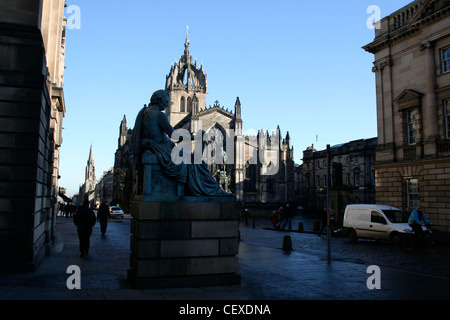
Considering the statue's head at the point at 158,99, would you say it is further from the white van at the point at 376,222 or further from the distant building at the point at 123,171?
the distant building at the point at 123,171

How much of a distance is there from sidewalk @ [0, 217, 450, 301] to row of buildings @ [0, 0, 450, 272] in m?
1.30

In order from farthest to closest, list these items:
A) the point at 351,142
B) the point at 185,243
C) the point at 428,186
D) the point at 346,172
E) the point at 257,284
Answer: the point at 351,142 → the point at 346,172 → the point at 428,186 → the point at 257,284 → the point at 185,243

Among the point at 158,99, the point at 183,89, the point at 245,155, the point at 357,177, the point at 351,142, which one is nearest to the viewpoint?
the point at 158,99

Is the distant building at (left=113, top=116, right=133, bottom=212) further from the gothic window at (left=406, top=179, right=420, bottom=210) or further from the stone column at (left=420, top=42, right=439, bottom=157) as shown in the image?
the stone column at (left=420, top=42, right=439, bottom=157)

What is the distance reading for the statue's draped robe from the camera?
22.8 feet

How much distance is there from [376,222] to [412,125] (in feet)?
28.3

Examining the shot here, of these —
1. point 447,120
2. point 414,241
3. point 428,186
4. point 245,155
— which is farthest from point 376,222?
point 245,155

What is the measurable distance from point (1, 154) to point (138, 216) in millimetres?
3822

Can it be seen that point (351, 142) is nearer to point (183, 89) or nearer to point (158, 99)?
point (183, 89)

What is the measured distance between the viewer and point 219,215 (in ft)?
22.7

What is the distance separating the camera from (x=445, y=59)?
19.9m

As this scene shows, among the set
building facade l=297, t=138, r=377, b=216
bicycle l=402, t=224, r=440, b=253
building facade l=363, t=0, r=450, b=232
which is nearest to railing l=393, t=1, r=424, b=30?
building facade l=363, t=0, r=450, b=232

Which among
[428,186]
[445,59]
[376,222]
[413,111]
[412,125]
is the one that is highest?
[445,59]
